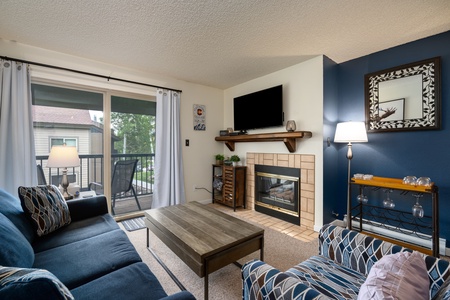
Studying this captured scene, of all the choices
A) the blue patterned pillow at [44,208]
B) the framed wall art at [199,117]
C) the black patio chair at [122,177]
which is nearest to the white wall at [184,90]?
the framed wall art at [199,117]

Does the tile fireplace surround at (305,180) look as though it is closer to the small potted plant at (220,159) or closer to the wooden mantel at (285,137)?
the wooden mantel at (285,137)

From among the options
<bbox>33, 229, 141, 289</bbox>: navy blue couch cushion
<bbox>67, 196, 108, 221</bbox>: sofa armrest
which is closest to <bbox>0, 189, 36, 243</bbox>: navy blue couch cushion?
<bbox>33, 229, 141, 289</bbox>: navy blue couch cushion

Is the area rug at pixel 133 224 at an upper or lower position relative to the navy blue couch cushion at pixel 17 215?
lower

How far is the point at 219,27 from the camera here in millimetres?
2000

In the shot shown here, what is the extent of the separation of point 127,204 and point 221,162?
5.97 ft

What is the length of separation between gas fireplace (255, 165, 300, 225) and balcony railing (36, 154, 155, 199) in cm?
193

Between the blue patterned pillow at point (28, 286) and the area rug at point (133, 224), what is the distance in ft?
7.67

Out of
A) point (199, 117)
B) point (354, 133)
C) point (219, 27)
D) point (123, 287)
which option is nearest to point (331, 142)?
point (354, 133)

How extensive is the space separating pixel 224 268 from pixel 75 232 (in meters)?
1.35

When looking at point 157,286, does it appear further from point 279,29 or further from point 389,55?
point 389,55

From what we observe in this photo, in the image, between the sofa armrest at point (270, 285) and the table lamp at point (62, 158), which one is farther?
the table lamp at point (62, 158)

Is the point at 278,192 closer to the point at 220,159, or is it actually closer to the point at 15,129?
the point at 220,159

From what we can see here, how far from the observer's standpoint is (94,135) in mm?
2900

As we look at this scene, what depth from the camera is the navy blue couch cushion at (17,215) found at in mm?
1385
